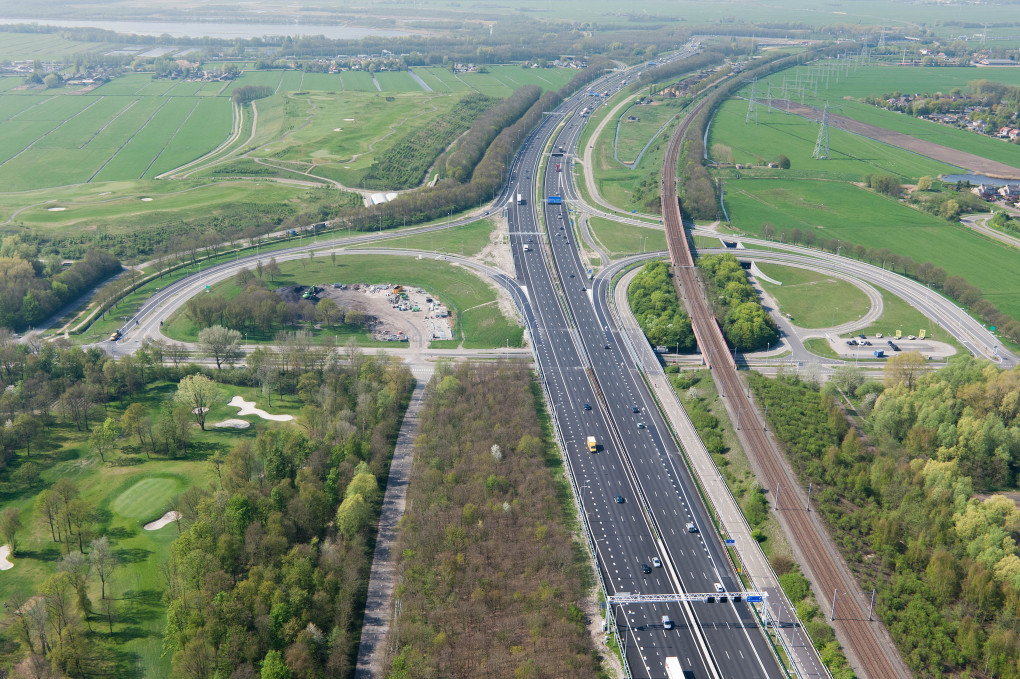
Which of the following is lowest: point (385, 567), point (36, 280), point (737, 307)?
point (385, 567)

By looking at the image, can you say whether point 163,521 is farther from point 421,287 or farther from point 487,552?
point 421,287

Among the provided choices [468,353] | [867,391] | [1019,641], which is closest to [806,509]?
[1019,641]

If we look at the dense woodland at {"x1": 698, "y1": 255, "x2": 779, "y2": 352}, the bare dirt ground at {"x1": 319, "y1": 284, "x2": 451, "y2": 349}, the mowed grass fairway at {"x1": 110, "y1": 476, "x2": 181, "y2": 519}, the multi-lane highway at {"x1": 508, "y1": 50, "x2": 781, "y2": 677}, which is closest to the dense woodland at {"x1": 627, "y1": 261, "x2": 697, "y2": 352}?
the multi-lane highway at {"x1": 508, "y1": 50, "x2": 781, "y2": 677}

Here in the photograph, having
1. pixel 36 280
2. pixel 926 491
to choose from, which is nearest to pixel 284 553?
pixel 926 491

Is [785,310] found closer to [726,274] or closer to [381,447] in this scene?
[726,274]

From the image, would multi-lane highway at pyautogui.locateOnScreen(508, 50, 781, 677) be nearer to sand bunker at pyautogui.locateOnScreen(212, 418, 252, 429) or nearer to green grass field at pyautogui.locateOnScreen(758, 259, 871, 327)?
green grass field at pyautogui.locateOnScreen(758, 259, 871, 327)

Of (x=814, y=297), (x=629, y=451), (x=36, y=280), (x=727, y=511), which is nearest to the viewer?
(x=727, y=511)

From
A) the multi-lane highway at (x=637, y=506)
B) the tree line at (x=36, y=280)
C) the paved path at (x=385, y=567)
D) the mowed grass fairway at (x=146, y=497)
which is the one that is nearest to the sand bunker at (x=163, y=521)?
the mowed grass fairway at (x=146, y=497)
